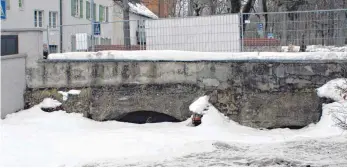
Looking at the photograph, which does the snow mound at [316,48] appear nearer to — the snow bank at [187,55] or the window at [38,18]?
the snow bank at [187,55]

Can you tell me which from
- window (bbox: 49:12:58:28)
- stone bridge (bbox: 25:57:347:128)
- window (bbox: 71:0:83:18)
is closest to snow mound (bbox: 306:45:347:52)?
stone bridge (bbox: 25:57:347:128)

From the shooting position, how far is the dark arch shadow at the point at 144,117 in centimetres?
1228

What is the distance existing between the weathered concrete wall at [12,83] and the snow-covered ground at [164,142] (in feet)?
0.90

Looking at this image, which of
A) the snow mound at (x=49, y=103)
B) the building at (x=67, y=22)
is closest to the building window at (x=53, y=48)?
the building at (x=67, y=22)

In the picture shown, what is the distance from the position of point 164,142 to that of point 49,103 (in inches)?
159

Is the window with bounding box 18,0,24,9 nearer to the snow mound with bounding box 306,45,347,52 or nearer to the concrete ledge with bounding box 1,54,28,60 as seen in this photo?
the concrete ledge with bounding box 1,54,28,60

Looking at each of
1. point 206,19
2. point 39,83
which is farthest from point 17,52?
point 206,19

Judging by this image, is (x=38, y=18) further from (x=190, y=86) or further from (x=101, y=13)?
(x=190, y=86)

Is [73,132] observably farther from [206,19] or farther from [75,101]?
[206,19]

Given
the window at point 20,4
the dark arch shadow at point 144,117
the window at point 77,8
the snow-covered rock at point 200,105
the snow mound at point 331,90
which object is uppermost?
the window at point 77,8

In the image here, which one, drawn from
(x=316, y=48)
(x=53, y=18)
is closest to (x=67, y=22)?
(x=53, y=18)

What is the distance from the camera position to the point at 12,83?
11867 mm

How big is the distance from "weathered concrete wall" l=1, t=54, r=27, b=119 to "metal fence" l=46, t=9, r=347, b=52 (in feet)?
5.20

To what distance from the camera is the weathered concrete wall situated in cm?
1148
